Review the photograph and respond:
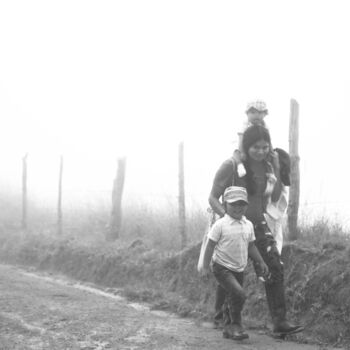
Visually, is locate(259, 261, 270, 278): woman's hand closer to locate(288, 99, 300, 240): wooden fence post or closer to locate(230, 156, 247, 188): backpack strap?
locate(230, 156, 247, 188): backpack strap

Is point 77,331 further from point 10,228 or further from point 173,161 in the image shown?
point 173,161

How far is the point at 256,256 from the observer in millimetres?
5250

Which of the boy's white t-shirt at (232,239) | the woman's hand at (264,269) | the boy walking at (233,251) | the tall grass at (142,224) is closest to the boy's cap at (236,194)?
the boy walking at (233,251)

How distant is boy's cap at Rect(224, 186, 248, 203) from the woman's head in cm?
47

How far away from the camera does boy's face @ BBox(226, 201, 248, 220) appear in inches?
203

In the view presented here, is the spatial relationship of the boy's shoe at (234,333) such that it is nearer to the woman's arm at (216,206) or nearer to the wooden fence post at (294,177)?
the woman's arm at (216,206)

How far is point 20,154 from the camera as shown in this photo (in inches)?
1441

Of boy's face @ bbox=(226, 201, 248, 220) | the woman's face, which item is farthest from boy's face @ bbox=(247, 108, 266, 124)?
boy's face @ bbox=(226, 201, 248, 220)

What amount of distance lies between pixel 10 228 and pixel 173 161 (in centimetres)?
1003

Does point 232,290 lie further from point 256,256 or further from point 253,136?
point 253,136

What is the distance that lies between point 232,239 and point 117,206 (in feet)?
21.7

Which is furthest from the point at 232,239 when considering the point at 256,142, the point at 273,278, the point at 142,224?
the point at 142,224

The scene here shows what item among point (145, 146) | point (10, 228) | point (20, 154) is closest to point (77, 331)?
point (10, 228)

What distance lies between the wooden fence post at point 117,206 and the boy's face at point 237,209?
6418 mm
